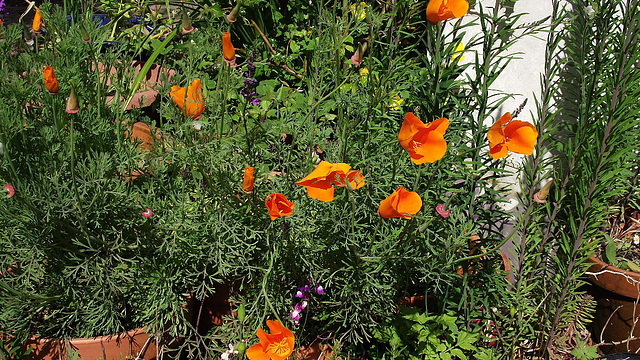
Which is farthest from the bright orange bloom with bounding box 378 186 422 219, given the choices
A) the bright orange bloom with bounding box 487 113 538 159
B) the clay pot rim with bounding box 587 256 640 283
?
the clay pot rim with bounding box 587 256 640 283

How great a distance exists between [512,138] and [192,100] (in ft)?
2.81

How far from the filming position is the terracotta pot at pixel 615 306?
72.7 inches

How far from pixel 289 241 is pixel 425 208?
1.35 feet

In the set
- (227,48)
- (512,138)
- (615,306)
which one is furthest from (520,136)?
(615,306)

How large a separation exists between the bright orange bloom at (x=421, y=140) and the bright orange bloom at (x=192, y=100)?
1.97ft

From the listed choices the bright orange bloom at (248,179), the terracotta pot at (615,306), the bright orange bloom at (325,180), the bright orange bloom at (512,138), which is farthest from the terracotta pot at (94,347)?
the terracotta pot at (615,306)

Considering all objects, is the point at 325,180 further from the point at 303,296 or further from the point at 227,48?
the point at 303,296

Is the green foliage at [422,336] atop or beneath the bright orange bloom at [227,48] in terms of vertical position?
beneath

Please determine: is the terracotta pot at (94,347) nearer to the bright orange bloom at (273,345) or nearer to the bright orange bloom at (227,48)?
the bright orange bloom at (273,345)

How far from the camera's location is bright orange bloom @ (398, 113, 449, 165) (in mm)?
1135

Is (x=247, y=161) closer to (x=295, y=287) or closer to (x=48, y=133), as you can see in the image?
(x=295, y=287)

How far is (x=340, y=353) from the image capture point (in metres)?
1.64

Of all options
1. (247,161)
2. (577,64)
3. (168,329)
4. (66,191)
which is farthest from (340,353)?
(577,64)

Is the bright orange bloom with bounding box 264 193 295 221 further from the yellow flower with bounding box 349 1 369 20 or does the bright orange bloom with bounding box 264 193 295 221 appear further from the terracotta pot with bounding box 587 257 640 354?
the terracotta pot with bounding box 587 257 640 354
